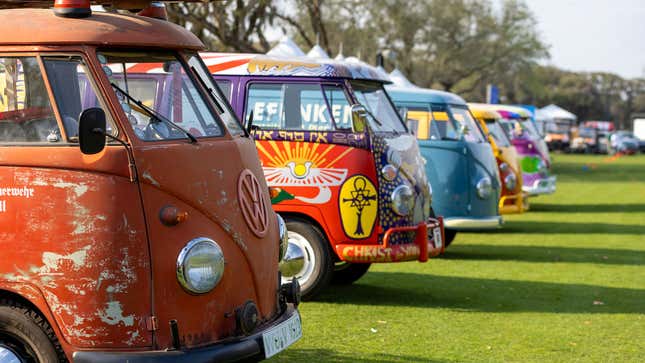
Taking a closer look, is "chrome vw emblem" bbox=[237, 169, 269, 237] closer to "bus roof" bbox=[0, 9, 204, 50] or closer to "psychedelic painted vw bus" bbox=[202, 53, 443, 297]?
"bus roof" bbox=[0, 9, 204, 50]

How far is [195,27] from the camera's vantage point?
89.7 feet

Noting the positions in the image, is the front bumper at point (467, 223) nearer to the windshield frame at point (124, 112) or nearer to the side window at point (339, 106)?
the side window at point (339, 106)

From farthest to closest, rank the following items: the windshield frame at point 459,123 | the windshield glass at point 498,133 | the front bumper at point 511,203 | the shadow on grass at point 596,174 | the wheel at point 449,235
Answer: the shadow on grass at point 596,174, the windshield glass at point 498,133, the front bumper at point 511,203, the wheel at point 449,235, the windshield frame at point 459,123

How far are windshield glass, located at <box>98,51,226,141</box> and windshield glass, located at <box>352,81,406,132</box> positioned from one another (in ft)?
13.4

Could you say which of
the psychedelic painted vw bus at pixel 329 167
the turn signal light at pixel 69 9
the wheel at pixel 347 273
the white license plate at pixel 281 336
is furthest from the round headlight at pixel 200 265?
the wheel at pixel 347 273

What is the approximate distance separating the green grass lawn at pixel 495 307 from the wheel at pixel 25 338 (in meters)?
2.53

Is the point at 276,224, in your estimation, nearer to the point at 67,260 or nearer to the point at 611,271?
the point at 67,260

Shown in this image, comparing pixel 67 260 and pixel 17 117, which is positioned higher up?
pixel 17 117

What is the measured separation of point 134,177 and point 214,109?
1032 millimetres

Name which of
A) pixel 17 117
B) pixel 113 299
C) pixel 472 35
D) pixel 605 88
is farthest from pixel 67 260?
pixel 605 88

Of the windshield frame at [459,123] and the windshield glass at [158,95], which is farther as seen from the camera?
the windshield frame at [459,123]

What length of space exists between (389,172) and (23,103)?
16.4 feet

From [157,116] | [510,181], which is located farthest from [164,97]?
[510,181]

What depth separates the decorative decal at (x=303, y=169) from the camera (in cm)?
1023
